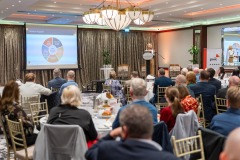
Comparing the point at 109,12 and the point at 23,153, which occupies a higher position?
the point at 109,12

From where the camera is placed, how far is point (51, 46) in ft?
46.7

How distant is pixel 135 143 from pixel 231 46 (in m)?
12.9

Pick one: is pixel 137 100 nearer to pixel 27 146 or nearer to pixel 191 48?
pixel 27 146

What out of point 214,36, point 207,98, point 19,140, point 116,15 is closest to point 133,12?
point 116,15

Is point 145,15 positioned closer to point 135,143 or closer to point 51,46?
point 135,143

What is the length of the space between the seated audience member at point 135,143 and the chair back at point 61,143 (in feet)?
4.74

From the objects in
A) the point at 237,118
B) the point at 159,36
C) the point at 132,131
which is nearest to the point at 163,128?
the point at 237,118

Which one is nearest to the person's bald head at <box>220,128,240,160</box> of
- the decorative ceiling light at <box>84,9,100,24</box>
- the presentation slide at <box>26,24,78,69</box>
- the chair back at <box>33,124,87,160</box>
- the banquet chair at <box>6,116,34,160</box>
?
the chair back at <box>33,124,87,160</box>

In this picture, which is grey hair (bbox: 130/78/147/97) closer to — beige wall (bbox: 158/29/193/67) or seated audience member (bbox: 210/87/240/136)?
seated audience member (bbox: 210/87/240/136)

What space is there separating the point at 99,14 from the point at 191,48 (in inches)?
351

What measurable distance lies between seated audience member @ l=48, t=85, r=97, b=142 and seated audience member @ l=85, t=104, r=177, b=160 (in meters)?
1.54

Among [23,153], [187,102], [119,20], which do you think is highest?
[119,20]

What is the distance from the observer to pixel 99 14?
7.05m

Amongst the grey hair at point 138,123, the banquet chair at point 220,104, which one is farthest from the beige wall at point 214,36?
the grey hair at point 138,123
